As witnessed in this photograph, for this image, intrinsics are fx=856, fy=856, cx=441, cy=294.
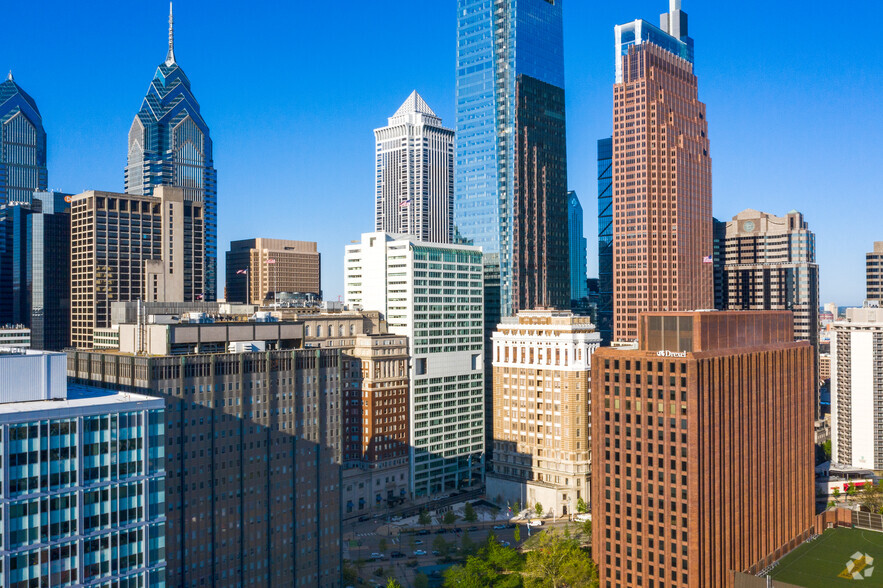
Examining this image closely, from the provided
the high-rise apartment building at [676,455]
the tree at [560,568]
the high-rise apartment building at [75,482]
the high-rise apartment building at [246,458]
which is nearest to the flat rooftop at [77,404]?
the high-rise apartment building at [75,482]

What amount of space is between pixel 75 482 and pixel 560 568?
100707 millimetres

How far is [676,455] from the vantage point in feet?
516

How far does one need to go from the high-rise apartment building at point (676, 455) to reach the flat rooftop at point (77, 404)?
283ft

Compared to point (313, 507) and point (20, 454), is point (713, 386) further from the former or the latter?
point (20, 454)

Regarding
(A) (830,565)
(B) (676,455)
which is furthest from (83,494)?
(A) (830,565)

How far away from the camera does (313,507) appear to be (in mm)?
185000

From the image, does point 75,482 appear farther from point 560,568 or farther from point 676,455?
point 676,455

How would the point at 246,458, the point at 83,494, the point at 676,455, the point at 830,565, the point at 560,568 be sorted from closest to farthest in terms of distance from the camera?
the point at 83,494, the point at 676,455, the point at 246,458, the point at 560,568, the point at 830,565

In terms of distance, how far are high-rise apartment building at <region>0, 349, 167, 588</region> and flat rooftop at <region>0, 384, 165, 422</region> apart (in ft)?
0.43

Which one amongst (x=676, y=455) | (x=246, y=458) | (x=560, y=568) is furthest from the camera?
(x=560, y=568)

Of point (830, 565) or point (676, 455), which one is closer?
point (676, 455)

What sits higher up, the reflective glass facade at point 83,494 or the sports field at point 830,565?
the reflective glass facade at point 83,494

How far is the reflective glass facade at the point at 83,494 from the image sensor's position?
106125 millimetres

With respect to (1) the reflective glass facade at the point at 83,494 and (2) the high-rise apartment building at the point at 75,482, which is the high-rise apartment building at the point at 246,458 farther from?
(1) the reflective glass facade at the point at 83,494
